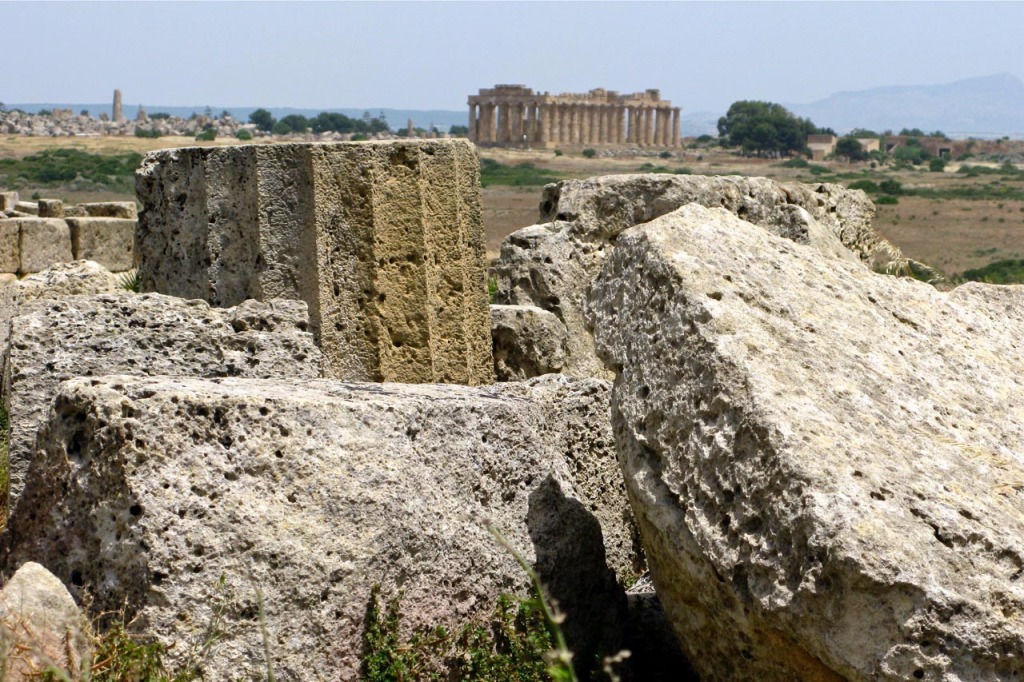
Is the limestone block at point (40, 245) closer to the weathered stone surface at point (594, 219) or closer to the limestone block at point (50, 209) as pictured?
the limestone block at point (50, 209)

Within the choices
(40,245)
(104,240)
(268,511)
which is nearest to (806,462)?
(268,511)

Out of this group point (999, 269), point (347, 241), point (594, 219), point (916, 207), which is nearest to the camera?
point (347, 241)

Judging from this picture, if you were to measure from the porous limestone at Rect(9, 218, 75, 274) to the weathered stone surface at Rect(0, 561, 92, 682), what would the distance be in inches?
485

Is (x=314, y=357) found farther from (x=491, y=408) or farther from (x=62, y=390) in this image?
(x=62, y=390)

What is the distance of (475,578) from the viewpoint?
3.87m

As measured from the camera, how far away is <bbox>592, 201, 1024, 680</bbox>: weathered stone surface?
124 inches

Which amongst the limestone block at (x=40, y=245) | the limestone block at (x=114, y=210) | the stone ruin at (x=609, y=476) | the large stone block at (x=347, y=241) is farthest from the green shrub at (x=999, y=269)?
the stone ruin at (x=609, y=476)

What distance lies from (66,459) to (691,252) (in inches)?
73.5

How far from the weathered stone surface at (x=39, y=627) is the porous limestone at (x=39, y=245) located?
12.3m

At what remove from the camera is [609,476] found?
4691 mm

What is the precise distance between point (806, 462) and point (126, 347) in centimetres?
235

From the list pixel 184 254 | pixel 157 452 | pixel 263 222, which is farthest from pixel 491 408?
pixel 184 254

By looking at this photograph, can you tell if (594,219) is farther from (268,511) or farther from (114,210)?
(114,210)

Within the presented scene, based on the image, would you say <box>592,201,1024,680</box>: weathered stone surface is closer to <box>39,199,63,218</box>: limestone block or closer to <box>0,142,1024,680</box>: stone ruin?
<box>0,142,1024,680</box>: stone ruin
